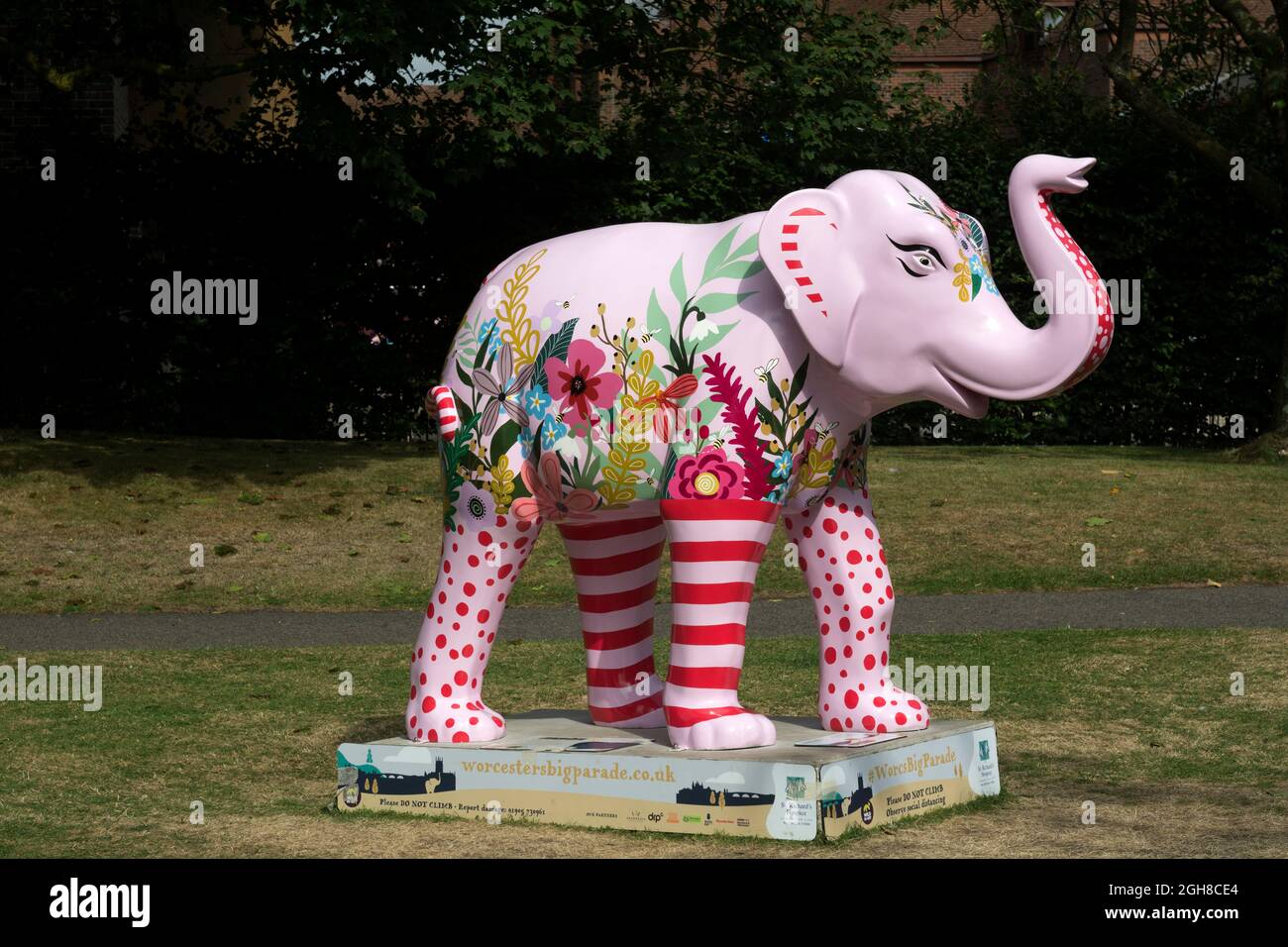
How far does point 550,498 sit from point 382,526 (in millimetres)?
8025

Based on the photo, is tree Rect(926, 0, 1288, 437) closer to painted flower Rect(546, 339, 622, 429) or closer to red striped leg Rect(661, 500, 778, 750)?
painted flower Rect(546, 339, 622, 429)

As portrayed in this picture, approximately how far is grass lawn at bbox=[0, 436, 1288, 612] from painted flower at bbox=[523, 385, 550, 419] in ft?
20.4

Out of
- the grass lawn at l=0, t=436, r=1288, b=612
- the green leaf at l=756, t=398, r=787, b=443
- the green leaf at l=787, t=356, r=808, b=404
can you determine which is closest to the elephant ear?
the green leaf at l=787, t=356, r=808, b=404

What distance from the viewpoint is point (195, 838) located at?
6.48 metres

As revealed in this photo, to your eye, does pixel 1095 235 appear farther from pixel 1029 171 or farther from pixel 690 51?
pixel 1029 171

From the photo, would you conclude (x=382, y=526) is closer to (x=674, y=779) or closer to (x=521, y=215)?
(x=521, y=215)

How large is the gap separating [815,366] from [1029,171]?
0.98m

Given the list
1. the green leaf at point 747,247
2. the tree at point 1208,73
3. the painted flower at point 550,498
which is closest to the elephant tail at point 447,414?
the painted flower at point 550,498

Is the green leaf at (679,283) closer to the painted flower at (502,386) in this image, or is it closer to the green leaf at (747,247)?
the green leaf at (747,247)

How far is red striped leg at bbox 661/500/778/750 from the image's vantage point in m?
6.40

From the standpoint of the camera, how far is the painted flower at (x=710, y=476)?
637cm

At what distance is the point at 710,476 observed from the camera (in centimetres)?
638

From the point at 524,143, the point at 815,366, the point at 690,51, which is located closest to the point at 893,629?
the point at 815,366

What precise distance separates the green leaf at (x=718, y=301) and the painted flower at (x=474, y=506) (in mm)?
1113
